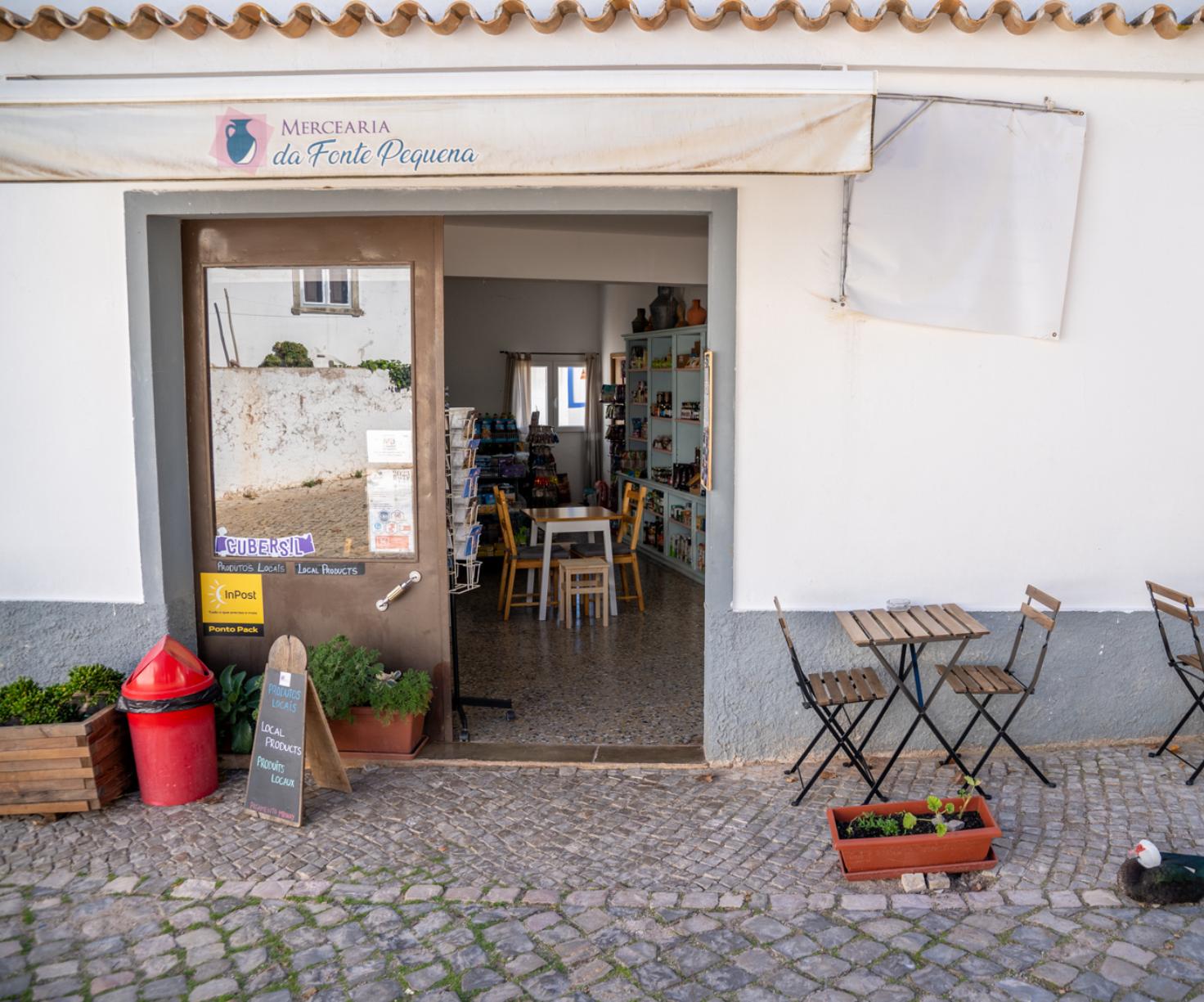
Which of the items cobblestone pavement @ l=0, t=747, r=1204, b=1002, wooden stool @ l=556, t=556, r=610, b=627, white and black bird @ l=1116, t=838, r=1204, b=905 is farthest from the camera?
wooden stool @ l=556, t=556, r=610, b=627

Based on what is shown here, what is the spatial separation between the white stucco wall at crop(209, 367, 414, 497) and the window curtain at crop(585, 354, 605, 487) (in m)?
10.6

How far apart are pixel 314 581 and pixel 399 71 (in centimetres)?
268

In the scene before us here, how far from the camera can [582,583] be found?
849 cm

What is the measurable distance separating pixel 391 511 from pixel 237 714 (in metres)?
1.33

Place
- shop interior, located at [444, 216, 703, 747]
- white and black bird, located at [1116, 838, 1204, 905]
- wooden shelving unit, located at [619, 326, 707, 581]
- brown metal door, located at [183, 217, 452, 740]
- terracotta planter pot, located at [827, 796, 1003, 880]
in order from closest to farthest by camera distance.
→ white and black bird, located at [1116, 838, 1204, 905], terracotta planter pot, located at [827, 796, 1003, 880], brown metal door, located at [183, 217, 452, 740], shop interior, located at [444, 216, 703, 747], wooden shelving unit, located at [619, 326, 707, 581]

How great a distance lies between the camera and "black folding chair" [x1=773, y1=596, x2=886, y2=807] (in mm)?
4559

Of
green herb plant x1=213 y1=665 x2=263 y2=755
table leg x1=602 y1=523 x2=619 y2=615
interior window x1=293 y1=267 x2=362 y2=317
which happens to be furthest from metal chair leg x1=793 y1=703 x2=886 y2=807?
table leg x1=602 y1=523 x2=619 y2=615

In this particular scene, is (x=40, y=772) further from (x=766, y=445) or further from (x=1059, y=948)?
(x=1059, y=948)

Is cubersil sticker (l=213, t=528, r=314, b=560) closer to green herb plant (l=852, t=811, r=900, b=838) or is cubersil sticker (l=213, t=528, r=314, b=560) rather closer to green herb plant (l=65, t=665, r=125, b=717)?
green herb plant (l=65, t=665, r=125, b=717)

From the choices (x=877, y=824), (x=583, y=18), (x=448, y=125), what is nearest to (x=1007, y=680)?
(x=877, y=824)

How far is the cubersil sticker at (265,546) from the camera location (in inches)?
217

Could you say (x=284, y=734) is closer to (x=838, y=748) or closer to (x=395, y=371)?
(x=395, y=371)

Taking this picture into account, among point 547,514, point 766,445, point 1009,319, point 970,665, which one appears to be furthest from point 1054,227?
point 547,514

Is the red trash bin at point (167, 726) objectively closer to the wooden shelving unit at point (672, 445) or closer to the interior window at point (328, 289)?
the interior window at point (328, 289)
